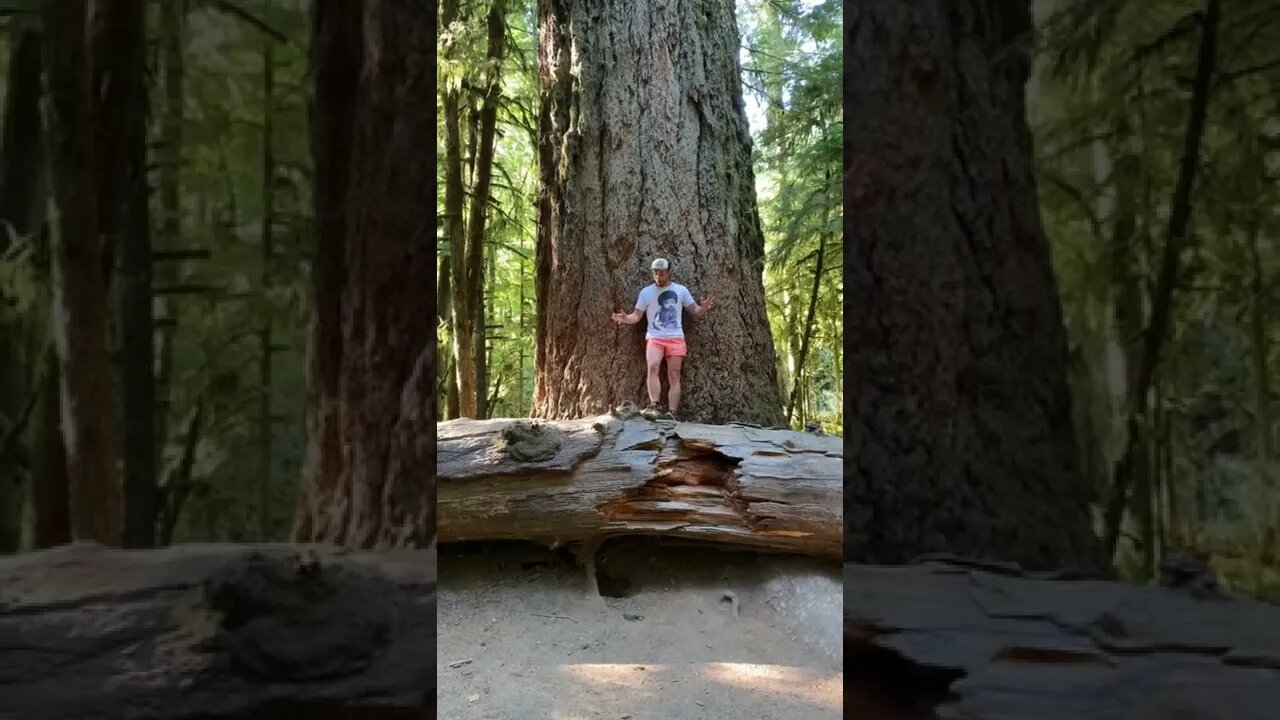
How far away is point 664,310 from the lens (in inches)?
254

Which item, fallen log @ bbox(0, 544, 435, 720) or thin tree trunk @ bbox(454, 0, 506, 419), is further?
thin tree trunk @ bbox(454, 0, 506, 419)

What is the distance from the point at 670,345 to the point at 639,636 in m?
2.41

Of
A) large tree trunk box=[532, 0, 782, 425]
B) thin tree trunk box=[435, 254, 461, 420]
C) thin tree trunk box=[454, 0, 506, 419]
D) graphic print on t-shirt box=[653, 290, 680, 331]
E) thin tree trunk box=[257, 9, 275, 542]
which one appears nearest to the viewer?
thin tree trunk box=[257, 9, 275, 542]

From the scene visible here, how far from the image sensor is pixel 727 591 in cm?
559

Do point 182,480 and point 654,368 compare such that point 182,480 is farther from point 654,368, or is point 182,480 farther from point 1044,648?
point 654,368

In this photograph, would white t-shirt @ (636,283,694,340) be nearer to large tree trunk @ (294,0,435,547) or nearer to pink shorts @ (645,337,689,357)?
pink shorts @ (645,337,689,357)

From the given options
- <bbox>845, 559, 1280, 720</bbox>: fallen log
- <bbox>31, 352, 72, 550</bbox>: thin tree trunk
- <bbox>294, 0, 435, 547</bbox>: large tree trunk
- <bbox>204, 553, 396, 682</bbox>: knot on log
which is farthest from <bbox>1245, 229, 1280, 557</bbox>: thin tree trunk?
<bbox>31, 352, 72, 550</bbox>: thin tree trunk

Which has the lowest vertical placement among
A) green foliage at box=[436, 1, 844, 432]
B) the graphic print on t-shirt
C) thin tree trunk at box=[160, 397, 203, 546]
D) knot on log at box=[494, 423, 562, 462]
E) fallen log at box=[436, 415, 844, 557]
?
fallen log at box=[436, 415, 844, 557]

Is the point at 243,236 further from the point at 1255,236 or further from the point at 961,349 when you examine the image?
the point at 1255,236

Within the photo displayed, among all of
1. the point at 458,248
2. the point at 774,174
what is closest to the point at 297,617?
the point at 458,248

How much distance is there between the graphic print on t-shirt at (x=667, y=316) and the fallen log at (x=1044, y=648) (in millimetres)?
4268

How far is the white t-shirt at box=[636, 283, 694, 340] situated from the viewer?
6.43 metres

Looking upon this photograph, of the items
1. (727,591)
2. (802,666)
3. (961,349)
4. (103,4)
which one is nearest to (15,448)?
(103,4)

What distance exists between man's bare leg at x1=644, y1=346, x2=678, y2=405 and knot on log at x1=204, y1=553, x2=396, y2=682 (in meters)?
4.33
